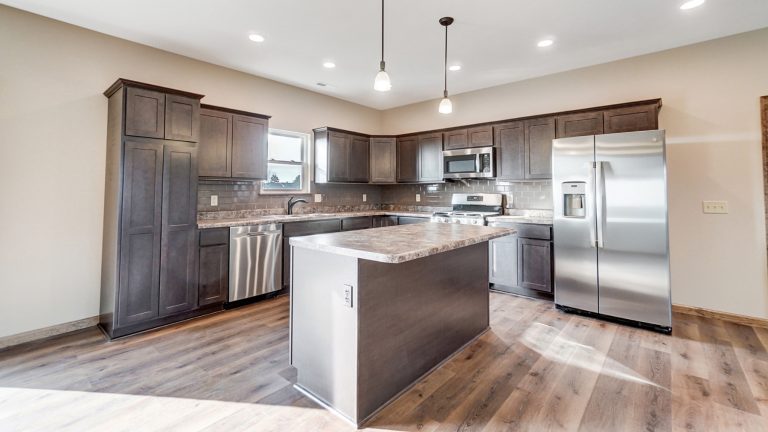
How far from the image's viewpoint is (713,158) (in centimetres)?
346

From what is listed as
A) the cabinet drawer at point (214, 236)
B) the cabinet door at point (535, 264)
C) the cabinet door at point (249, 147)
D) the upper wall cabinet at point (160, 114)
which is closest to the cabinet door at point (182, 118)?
the upper wall cabinet at point (160, 114)

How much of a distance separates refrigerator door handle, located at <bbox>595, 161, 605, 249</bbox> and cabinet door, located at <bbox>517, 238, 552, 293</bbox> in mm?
583

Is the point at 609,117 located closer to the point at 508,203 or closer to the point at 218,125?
the point at 508,203

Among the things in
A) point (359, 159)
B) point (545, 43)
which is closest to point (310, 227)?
point (359, 159)

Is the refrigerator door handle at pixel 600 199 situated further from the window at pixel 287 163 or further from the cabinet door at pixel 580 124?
the window at pixel 287 163

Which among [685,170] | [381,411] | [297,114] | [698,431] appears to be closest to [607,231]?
[685,170]

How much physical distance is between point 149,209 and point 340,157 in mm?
2735

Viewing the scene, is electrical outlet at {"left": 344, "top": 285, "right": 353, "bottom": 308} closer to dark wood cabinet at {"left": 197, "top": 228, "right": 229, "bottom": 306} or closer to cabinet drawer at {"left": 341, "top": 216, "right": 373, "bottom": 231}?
dark wood cabinet at {"left": 197, "top": 228, "right": 229, "bottom": 306}

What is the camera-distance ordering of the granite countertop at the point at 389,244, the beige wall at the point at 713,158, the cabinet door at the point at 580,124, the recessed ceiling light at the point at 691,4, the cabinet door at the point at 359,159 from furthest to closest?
1. the cabinet door at the point at 359,159
2. the cabinet door at the point at 580,124
3. the beige wall at the point at 713,158
4. the recessed ceiling light at the point at 691,4
5. the granite countertop at the point at 389,244

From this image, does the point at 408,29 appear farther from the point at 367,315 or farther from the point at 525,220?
the point at 367,315

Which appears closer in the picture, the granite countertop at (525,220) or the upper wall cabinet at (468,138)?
the granite countertop at (525,220)

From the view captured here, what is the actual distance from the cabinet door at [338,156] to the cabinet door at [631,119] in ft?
11.2

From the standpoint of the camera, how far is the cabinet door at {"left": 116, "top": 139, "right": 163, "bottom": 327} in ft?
9.65

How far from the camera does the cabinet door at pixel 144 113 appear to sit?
2.94 meters
